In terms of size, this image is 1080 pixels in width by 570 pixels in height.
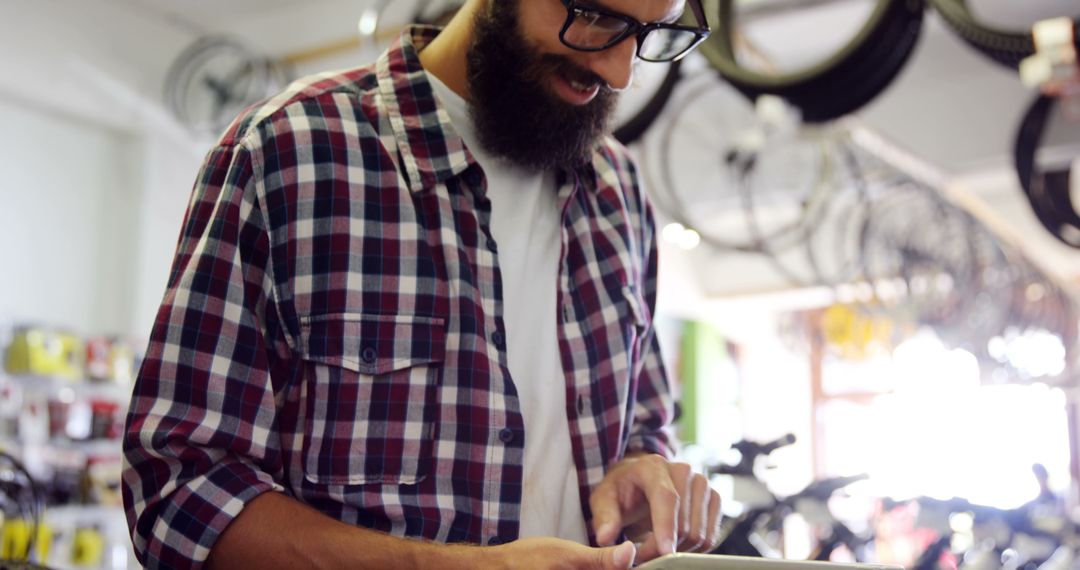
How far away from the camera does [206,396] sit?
1.20 metres

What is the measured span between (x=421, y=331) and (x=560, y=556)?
0.35 meters

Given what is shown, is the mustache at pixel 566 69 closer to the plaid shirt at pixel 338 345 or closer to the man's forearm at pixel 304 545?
the plaid shirt at pixel 338 345

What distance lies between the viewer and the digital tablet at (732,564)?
2.97ft

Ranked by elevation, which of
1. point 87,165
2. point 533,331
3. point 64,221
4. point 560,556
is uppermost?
point 533,331

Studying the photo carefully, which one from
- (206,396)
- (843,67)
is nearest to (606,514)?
(206,396)

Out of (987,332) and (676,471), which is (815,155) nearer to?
(987,332)

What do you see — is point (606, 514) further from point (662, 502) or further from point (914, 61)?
point (914, 61)

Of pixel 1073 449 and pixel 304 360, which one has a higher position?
pixel 304 360

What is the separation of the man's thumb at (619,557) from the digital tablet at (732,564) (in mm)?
105

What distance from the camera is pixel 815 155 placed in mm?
7148

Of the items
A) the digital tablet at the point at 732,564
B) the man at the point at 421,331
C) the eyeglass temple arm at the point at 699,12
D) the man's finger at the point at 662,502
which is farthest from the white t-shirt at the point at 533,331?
the digital tablet at the point at 732,564

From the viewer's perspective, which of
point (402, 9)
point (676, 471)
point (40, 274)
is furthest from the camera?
point (40, 274)

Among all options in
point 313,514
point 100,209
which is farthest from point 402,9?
point 313,514

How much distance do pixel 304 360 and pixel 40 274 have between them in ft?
17.5
